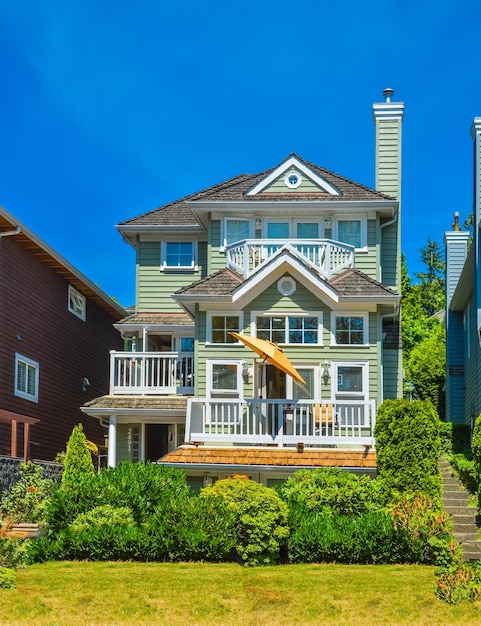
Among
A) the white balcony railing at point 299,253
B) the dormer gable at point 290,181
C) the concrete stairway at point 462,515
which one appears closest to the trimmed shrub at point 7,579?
the concrete stairway at point 462,515

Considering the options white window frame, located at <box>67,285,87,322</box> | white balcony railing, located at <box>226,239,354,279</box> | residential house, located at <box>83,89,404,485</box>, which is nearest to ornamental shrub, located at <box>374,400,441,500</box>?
residential house, located at <box>83,89,404,485</box>

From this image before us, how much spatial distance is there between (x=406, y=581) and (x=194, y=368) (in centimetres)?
1005

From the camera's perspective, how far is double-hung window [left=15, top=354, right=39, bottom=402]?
25531mm

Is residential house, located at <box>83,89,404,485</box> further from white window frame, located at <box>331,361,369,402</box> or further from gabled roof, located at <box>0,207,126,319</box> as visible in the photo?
gabled roof, located at <box>0,207,126,319</box>

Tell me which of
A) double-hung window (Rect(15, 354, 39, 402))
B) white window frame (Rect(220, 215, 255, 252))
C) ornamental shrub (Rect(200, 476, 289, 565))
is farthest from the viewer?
double-hung window (Rect(15, 354, 39, 402))

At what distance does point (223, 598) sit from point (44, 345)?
15278mm

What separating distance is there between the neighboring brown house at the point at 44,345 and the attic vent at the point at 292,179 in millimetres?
6810

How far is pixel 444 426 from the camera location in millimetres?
25047

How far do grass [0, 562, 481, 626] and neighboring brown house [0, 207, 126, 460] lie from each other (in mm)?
8879

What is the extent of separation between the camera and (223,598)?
1389 centimetres

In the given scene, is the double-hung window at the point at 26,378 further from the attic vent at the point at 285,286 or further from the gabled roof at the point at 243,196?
the attic vent at the point at 285,286

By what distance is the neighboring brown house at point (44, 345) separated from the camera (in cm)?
2456

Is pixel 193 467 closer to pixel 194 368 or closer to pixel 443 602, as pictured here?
pixel 194 368

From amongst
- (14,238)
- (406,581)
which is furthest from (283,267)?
(406,581)
